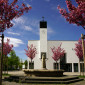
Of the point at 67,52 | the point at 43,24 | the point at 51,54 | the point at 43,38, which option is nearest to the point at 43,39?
the point at 43,38

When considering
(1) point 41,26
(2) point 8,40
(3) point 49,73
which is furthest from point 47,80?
(1) point 41,26

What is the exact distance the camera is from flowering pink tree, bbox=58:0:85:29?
6094 millimetres

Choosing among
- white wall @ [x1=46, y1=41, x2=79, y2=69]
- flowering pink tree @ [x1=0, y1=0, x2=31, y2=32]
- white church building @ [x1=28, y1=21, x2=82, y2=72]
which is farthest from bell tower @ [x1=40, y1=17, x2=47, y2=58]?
flowering pink tree @ [x1=0, y1=0, x2=31, y2=32]

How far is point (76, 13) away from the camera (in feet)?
20.8

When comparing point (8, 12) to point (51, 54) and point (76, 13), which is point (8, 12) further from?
point (51, 54)

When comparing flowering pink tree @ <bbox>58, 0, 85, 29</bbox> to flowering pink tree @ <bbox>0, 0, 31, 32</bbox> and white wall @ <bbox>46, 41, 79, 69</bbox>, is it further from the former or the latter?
white wall @ <bbox>46, 41, 79, 69</bbox>

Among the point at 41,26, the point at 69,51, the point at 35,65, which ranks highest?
the point at 41,26

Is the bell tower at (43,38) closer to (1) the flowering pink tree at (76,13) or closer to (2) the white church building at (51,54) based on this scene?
(2) the white church building at (51,54)

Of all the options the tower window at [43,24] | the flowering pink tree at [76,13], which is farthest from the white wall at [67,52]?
the flowering pink tree at [76,13]

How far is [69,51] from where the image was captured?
4372 cm

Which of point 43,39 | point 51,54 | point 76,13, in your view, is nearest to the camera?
point 76,13

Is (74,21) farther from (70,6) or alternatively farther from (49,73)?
(49,73)

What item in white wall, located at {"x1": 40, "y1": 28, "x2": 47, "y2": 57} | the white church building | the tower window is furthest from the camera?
the tower window

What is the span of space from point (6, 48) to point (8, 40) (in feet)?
8.44
